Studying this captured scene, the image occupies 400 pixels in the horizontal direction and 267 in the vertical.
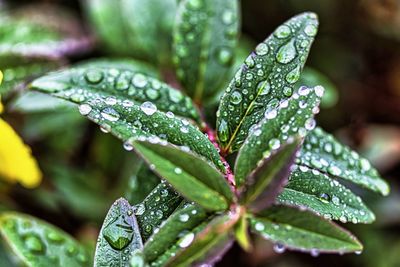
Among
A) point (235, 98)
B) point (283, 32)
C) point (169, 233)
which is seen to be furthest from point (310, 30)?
point (169, 233)

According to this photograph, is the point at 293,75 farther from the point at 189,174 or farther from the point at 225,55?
the point at 225,55

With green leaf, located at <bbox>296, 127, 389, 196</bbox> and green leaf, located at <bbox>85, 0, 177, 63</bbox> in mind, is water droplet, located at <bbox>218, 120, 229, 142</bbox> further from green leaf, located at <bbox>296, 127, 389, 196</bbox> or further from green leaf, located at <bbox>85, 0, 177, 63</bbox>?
green leaf, located at <bbox>85, 0, 177, 63</bbox>

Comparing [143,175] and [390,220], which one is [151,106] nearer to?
[143,175]

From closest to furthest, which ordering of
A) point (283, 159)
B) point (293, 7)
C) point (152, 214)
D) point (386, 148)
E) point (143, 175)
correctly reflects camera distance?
point (283, 159)
point (152, 214)
point (143, 175)
point (386, 148)
point (293, 7)

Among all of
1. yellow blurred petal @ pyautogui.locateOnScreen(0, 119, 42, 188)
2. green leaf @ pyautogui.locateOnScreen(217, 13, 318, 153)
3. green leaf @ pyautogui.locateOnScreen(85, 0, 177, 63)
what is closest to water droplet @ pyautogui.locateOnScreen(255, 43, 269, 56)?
green leaf @ pyautogui.locateOnScreen(217, 13, 318, 153)

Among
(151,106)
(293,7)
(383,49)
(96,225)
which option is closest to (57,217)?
(96,225)

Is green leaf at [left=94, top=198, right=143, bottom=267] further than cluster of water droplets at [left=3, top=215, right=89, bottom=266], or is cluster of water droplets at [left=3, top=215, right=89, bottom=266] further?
cluster of water droplets at [left=3, top=215, right=89, bottom=266]

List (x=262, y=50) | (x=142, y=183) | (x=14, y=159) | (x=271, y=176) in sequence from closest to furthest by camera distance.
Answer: (x=271, y=176) → (x=262, y=50) → (x=142, y=183) → (x=14, y=159)
